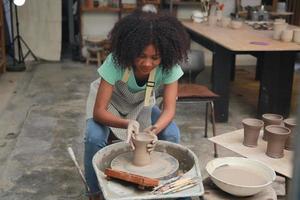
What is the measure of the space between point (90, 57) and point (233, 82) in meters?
1.81

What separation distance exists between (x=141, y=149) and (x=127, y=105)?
48 centimetres

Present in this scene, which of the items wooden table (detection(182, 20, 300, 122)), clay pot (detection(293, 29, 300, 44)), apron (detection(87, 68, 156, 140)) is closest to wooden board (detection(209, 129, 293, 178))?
apron (detection(87, 68, 156, 140))

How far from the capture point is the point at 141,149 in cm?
156

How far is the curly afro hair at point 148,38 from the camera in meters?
1.69

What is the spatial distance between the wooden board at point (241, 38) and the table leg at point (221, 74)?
3.7 inches

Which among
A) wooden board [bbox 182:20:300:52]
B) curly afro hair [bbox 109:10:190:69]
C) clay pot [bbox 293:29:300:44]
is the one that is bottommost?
wooden board [bbox 182:20:300:52]

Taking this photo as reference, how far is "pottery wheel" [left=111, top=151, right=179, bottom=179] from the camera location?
1.54 meters

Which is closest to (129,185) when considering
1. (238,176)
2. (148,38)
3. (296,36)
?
(238,176)

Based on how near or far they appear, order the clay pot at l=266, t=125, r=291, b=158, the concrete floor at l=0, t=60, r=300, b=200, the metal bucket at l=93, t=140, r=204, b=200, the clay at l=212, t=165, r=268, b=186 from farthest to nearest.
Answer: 1. the concrete floor at l=0, t=60, r=300, b=200
2. the clay pot at l=266, t=125, r=291, b=158
3. the clay at l=212, t=165, r=268, b=186
4. the metal bucket at l=93, t=140, r=204, b=200

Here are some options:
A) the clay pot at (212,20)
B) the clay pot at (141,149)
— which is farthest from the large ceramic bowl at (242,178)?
the clay pot at (212,20)

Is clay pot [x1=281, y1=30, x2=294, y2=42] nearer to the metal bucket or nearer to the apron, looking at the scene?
the apron

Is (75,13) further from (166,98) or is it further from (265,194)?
(265,194)

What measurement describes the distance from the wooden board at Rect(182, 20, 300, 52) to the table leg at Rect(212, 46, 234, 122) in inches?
3.7

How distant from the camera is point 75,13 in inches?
217
